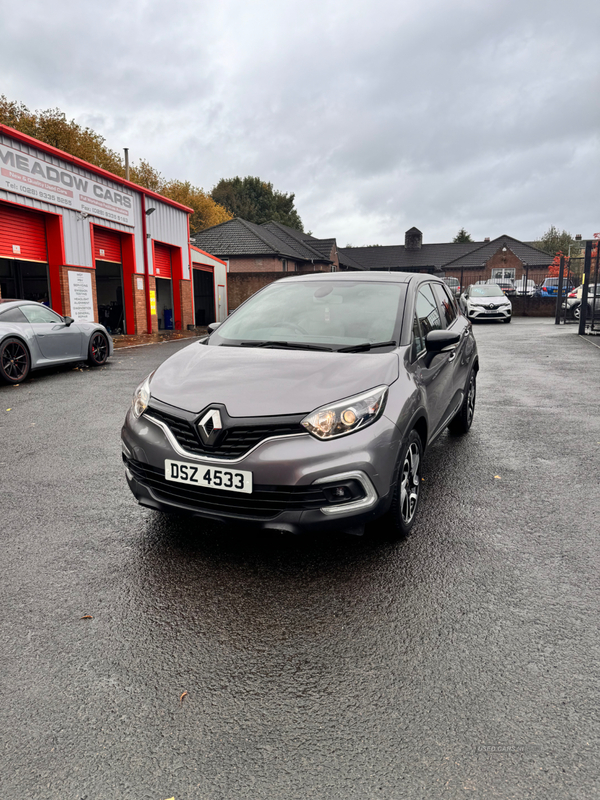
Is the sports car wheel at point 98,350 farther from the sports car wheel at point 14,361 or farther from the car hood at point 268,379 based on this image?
the car hood at point 268,379

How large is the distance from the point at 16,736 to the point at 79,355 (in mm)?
9966

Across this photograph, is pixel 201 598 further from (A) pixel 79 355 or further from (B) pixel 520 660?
(A) pixel 79 355

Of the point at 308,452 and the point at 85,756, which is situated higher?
the point at 308,452

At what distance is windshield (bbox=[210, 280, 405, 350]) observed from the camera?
12.9 feet

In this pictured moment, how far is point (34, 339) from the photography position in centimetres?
984

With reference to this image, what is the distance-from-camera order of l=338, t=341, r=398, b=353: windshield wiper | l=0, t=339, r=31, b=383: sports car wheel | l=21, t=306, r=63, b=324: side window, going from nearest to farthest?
l=338, t=341, r=398, b=353: windshield wiper, l=0, t=339, r=31, b=383: sports car wheel, l=21, t=306, r=63, b=324: side window

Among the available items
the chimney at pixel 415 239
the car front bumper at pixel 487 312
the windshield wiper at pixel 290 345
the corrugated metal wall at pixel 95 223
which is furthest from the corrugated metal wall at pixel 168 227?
the chimney at pixel 415 239

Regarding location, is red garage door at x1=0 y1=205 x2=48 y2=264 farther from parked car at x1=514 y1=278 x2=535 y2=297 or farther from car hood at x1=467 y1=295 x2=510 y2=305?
parked car at x1=514 y1=278 x2=535 y2=297

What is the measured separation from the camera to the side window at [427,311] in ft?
14.2

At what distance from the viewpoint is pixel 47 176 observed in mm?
17219

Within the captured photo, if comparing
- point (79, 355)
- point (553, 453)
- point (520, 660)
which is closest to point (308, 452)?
point (520, 660)

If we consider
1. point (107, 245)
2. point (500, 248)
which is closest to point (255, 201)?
point (500, 248)

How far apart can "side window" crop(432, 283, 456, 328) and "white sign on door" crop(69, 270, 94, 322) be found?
14.8m

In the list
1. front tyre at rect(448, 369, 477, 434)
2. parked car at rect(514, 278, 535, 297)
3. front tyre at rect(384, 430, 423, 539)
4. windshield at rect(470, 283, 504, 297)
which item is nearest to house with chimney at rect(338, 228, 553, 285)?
parked car at rect(514, 278, 535, 297)
